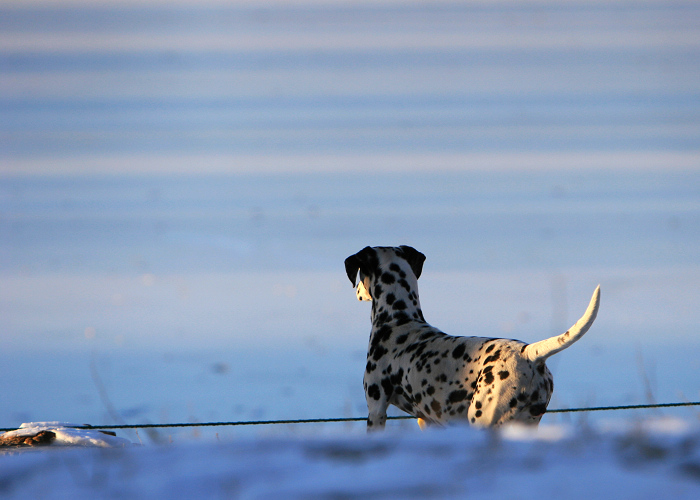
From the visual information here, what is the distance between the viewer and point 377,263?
7637 millimetres

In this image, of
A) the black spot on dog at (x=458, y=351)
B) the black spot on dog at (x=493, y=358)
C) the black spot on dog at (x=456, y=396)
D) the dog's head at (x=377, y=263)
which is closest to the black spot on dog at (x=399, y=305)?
the dog's head at (x=377, y=263)

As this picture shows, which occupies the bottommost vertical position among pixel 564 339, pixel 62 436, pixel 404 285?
pixel 62 436

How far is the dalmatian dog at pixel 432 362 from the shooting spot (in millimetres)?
5625

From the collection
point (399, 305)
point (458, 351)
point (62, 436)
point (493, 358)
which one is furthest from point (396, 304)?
point (62, 436)

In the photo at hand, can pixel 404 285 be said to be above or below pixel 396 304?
above

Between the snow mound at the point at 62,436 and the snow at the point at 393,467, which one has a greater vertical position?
the snow at the point at 393,467

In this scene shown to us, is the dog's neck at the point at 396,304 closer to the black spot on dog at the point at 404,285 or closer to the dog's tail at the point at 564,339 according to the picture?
the black spot on dog at the point at 404,285

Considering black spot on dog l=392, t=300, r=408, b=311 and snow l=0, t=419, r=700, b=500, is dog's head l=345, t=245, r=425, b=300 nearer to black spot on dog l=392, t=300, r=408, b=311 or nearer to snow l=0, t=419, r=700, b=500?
black spot on dog l=392, t=300, r=408, b=311

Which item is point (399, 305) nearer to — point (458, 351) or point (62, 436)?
point (458, 351)

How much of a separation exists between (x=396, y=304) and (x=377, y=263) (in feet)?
1.59

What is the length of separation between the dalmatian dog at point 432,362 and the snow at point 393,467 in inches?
142

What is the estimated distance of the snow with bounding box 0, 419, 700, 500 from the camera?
5.49ft

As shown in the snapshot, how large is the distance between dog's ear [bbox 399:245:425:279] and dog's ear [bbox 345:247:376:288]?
34 cm

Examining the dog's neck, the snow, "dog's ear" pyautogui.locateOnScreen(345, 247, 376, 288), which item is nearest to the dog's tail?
the dog's neck
